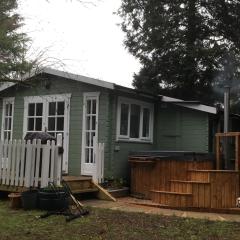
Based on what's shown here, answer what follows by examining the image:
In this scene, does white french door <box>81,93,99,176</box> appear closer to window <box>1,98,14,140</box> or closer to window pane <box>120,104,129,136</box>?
window pane <box>120,104,129,136</box>

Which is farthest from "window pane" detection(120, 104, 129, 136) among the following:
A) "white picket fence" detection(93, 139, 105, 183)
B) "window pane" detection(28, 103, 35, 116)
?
"window pane" detection(28, 103, 35, 116)

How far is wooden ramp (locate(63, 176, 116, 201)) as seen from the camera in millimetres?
11859

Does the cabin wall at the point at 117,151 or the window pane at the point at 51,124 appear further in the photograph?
the window pane at the point at 51,124

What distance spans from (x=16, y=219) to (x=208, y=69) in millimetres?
16806

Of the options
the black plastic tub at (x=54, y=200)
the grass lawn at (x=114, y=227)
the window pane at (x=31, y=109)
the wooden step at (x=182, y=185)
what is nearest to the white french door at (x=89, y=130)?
the window pane at (x=31, y=109)

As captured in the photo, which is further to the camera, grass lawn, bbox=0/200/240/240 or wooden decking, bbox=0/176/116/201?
wooden decking, bbox=0/176/116/201

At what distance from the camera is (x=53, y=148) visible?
1104 centimetres

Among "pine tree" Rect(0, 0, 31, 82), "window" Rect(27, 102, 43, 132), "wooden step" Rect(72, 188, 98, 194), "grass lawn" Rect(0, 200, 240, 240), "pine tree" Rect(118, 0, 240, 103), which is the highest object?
"pine tree" Rect(118, 0, 240, 103)

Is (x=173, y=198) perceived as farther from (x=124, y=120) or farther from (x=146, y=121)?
(x=146, y=121)

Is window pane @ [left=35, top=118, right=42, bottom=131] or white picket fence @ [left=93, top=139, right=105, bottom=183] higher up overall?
window pane @ [left=35, top=118, right=42, bottom=131]

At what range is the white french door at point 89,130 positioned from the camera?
13.8 metres

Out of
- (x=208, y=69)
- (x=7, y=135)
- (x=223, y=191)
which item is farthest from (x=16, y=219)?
(x=208, y=69)

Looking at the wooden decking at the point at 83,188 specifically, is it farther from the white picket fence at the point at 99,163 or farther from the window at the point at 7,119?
the window at the point at 7,119

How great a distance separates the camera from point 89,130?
13.9 meters
